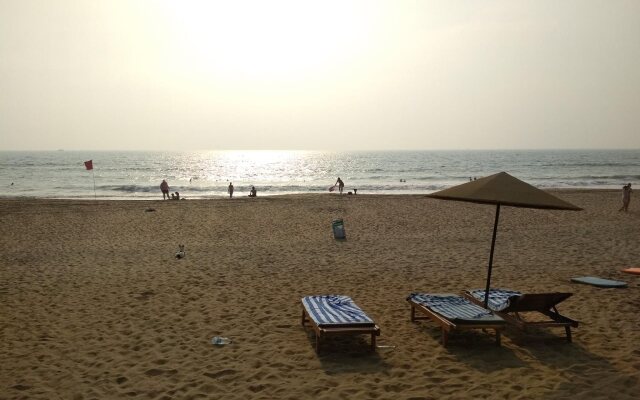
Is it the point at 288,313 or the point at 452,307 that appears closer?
the point at 452,307

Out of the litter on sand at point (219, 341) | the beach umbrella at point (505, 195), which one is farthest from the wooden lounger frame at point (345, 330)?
the beach umbrella at point (505, 195)

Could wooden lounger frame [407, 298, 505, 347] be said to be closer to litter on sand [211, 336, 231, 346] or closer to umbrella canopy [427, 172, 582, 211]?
umbrella canopy [427, 172, 582, 211]

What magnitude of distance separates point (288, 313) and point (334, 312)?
148 cm

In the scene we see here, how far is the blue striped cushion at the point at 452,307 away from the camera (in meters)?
6.10

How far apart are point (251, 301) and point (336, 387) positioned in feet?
11.9

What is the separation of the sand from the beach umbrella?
1.85 meters

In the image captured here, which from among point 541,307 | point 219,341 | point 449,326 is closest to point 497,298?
point 541,307

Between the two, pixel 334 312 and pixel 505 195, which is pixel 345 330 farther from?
pixel 505 195

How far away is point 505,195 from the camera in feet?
20.1

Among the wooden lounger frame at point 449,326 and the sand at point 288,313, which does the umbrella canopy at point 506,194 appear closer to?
the wooden lounger frame at point 449,326

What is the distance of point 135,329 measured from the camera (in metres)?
6.96

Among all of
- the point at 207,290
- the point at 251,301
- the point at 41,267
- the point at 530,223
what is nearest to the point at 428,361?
the point at 251,301

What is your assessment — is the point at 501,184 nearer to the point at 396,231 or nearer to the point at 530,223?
the point at 396,231

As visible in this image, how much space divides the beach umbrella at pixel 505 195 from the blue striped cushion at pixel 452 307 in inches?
57.0
